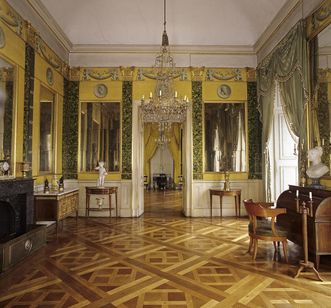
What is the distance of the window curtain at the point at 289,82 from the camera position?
4480 mm

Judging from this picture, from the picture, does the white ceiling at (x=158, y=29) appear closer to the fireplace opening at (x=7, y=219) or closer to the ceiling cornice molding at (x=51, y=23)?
the ceiling cornice molding at (x=51, y=23)

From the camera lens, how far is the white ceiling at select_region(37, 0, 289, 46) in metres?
5.90

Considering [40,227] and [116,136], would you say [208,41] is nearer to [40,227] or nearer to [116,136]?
[116,136]

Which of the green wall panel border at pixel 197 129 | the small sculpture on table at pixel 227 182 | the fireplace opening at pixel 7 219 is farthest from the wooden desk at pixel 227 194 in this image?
the fireplace opening at pixel 7 219

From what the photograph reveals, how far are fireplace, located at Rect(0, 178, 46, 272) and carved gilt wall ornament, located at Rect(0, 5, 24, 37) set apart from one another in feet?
7.81

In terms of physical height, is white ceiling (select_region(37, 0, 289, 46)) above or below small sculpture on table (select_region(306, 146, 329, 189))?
above

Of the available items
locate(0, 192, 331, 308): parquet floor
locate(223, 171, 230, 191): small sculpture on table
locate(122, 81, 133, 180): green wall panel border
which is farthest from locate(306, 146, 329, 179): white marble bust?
locate(122, 81, 133, 180): green wall panel border

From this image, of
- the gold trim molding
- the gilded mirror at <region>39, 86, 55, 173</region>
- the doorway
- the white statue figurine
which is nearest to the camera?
the gold trim molding

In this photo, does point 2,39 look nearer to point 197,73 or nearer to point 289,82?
point 197,73

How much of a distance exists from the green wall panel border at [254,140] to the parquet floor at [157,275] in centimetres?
223

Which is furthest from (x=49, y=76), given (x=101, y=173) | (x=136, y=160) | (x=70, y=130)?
(x=136, y=160)

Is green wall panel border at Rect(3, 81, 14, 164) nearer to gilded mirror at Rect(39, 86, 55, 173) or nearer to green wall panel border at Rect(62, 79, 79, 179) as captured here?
gilded mirror at Rect(39, 86, 55, 173)

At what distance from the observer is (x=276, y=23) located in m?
5.52

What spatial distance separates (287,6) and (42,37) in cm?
468
